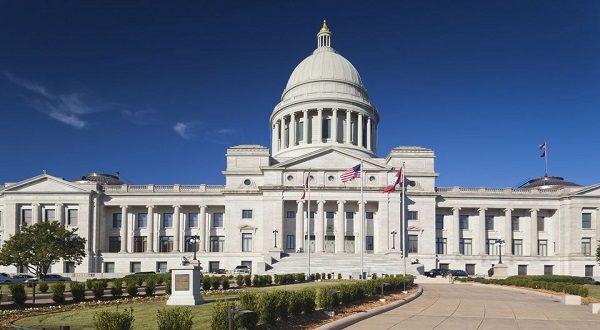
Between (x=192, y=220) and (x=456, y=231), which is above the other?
(x=192, y=220)

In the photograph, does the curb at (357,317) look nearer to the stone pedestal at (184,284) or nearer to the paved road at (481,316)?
the paved road at (481,316)

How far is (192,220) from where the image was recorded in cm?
8769

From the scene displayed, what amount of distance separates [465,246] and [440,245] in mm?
4004

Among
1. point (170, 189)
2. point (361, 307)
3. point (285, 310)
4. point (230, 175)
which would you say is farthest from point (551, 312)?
point (170, 189)

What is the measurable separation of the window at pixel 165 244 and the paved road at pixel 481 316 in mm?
58890

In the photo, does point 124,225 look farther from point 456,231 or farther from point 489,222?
point 489,222

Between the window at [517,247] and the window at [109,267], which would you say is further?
the window at [517,247]

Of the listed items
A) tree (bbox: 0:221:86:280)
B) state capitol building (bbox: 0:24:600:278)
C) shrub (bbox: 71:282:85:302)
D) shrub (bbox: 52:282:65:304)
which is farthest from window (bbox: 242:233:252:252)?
shrub (bbox: 52:282:65:304)

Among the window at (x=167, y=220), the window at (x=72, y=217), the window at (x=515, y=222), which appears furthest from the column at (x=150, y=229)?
the window at (x=515, y=222)

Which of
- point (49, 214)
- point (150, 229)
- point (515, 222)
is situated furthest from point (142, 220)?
point (515, 222)

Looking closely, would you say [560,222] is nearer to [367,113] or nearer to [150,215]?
[367,113]

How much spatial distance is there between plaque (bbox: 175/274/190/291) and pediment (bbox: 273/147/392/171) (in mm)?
52975

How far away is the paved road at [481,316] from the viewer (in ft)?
73.7

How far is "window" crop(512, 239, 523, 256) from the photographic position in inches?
3401
